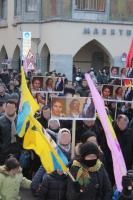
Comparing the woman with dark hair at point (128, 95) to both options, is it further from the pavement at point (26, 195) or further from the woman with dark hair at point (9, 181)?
the woman with dark hair at point (9, 181)

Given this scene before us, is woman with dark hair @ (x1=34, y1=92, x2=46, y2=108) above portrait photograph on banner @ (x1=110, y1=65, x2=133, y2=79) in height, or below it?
below

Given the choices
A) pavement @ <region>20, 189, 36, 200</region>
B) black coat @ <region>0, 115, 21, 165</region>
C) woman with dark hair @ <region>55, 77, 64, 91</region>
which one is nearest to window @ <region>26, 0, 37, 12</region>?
woman with dark hair @ <region>55, 77, 64, 91</region>

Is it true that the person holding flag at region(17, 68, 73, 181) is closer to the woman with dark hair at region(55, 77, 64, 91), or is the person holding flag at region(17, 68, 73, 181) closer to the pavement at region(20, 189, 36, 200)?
the pavement at region(20, 189, 36, 200)

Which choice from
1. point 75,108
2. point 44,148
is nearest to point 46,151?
point 44,148

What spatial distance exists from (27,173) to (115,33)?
23.7m

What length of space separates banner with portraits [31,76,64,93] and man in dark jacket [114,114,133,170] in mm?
4358

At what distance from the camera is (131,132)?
26.2 ft

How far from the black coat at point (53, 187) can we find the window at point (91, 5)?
25.3 metres

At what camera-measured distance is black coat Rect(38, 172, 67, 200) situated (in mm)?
6215

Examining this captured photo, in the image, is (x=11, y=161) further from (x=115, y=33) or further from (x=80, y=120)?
(x=115, y=33)

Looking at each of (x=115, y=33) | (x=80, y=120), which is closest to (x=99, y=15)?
(x=115, y=33)

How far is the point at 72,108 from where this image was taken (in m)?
8.22

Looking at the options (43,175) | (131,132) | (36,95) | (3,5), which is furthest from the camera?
(3,5)

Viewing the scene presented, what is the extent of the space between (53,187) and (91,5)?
84.1 ft
